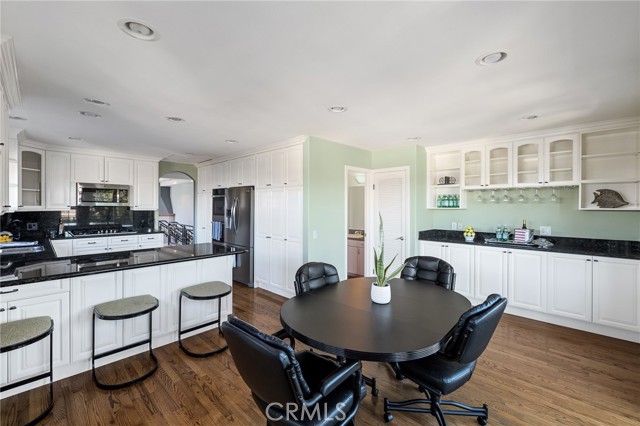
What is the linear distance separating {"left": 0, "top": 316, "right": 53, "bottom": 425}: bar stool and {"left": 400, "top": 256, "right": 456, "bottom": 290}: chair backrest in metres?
2.84

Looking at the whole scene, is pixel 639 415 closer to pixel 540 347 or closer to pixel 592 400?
pixel 592 400

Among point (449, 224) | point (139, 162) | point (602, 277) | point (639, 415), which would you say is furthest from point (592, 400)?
point (139, 162)

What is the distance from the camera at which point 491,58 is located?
6.47ft

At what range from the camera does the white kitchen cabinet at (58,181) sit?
4.81 metres

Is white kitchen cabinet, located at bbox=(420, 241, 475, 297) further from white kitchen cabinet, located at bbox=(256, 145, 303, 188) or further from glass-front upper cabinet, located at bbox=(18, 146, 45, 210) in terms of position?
glass-front upper cabinet, located at bbox=(18, 146, 45, 210)

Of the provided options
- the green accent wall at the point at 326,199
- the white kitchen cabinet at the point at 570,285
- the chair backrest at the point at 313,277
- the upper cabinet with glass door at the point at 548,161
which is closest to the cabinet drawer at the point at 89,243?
the green accent wall at the point at 326,199

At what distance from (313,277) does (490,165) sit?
3314 mm

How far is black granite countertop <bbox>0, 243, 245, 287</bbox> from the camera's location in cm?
216

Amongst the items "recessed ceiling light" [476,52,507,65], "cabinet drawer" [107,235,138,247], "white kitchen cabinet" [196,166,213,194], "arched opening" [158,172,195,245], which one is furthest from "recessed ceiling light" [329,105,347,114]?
"arched opening" [158,172,195,245]

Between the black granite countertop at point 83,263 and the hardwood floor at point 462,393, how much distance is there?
0.88 metres

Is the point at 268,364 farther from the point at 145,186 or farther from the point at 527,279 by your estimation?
the point at 145,186

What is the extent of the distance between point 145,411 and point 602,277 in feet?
14.7

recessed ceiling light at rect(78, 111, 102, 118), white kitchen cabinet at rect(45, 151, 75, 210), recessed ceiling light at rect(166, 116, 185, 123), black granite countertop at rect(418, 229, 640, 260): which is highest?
recessed ceiling light at rect(166, 116, 185, 123)

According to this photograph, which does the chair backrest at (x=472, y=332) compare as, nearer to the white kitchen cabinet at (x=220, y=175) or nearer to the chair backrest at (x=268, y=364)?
the chair backrest at (x=268, y=364)
